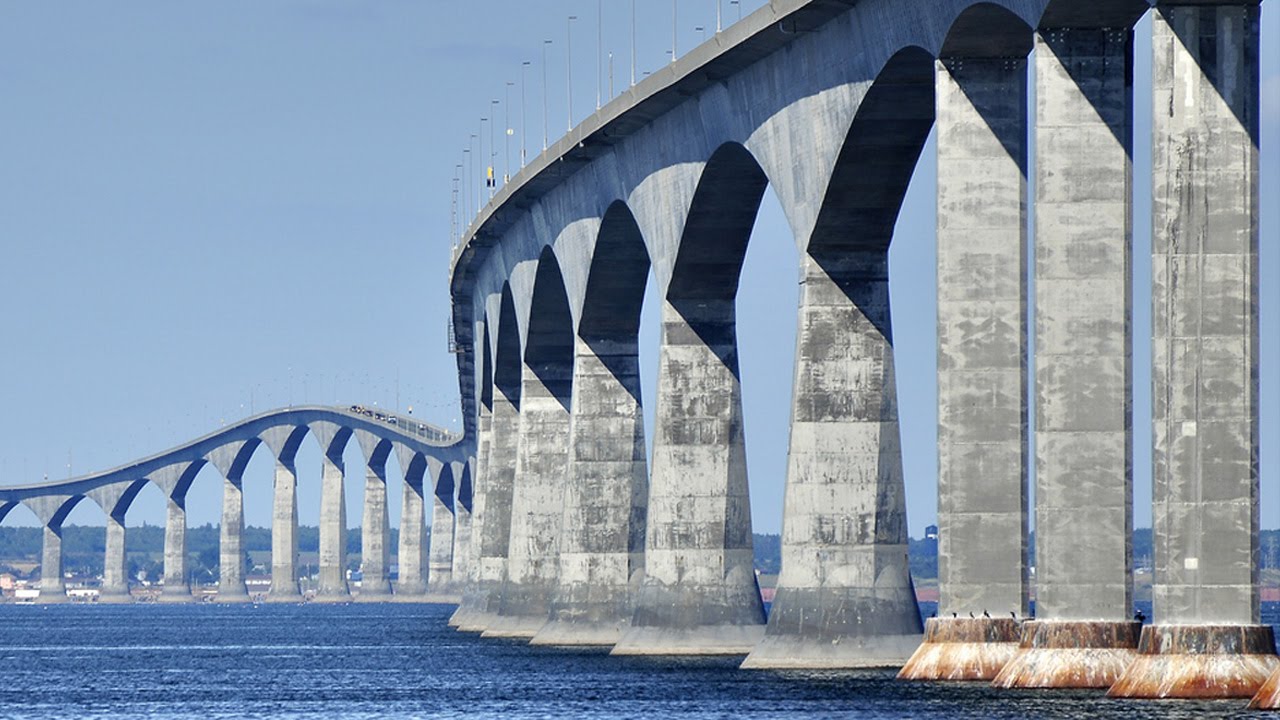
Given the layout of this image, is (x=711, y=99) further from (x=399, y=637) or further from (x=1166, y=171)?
(x=399, y=637)

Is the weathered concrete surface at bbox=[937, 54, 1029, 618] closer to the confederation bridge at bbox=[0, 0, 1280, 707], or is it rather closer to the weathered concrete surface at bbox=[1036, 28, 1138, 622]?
the confederation bridge at bbox=[0, 0, 1280, 707]

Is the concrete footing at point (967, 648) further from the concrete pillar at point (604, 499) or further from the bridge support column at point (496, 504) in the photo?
the bridge support column at point (496, 504)

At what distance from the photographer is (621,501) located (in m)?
83.7

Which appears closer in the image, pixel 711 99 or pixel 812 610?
pixel 812 610

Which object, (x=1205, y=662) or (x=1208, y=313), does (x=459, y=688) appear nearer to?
(x=1205, y=662)

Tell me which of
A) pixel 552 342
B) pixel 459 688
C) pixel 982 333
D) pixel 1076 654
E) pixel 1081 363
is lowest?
pixel 459 688

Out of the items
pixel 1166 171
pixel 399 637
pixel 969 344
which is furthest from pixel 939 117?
pixel 399 637

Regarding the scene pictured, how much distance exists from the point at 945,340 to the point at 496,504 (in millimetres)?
57247

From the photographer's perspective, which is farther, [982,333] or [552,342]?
[552,342]

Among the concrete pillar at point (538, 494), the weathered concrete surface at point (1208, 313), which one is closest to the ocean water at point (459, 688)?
the concrete pillar at point (538, 494)

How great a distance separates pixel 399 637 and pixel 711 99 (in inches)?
2213

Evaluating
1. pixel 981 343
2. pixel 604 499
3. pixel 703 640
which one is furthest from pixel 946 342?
pixel 604 499

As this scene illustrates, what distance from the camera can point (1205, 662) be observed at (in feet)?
137

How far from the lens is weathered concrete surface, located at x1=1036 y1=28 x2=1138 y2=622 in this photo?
47.5 metres
